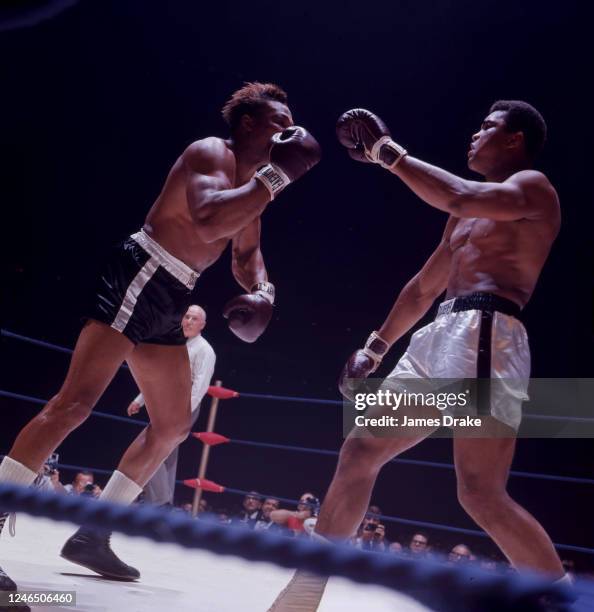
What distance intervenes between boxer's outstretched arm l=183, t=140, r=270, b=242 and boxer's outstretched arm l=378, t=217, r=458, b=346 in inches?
19.4

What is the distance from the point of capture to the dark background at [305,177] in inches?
225

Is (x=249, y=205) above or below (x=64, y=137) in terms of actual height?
below

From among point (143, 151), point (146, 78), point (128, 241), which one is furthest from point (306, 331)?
point (128, 241)

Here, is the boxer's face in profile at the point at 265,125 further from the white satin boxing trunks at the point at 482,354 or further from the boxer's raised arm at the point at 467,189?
the white satin boxing trunks at the point at 482,354

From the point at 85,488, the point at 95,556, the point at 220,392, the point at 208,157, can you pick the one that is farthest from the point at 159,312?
the point at 85,488

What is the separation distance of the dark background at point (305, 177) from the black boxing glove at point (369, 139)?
426 cm

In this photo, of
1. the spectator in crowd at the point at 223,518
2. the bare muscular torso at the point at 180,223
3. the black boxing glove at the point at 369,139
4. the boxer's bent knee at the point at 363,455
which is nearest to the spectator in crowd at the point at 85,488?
the spectator in crowd at the point at 223,518

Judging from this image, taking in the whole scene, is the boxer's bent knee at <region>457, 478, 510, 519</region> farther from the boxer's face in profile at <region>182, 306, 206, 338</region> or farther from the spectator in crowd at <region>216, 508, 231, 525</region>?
the boxer's face in profile at <region>182, 306, 206, 338</region>

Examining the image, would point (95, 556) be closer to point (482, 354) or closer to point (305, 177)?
point (482, 354)

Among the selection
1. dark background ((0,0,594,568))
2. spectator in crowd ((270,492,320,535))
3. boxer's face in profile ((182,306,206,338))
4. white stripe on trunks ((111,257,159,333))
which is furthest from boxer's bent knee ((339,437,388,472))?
dark background ((0,0,594,568))

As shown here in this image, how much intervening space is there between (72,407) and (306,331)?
19.9ft

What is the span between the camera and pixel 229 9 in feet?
19.1

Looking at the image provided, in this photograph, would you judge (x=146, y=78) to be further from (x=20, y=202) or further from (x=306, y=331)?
(x=306, y=331)

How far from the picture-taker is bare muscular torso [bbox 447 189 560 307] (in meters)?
1.66
